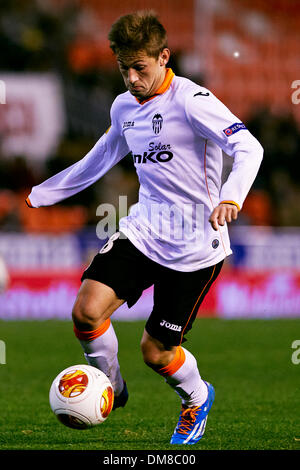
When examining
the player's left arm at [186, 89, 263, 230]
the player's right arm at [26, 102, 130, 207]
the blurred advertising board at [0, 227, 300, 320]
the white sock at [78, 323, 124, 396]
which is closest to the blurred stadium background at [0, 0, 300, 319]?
the blurred advertising board at [0, 227, 300, 320]

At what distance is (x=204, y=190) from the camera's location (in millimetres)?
5004

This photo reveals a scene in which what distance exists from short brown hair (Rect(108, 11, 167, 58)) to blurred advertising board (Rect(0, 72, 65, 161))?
12.5 metres

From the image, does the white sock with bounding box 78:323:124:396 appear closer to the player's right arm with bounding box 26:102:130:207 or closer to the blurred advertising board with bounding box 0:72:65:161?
the player's right arm with bounding box 26:102:130:207

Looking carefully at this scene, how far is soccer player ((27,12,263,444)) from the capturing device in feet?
15.8

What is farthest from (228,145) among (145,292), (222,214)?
(145,292)

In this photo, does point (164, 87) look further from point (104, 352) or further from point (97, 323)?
point (104, 352)

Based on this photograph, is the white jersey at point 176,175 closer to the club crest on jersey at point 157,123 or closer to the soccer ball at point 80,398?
the club crest on jersey at point 157,123

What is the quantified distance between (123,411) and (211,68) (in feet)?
60.1

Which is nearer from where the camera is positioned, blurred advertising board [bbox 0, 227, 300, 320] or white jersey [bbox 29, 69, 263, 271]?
white jersey [bbox 29, 69, 263, 271]

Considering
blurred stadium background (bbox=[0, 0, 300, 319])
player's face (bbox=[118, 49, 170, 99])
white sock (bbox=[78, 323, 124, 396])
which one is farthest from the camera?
blurred stadium background (bbox=[0, 0, 300, 319])

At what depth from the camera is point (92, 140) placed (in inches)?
715
